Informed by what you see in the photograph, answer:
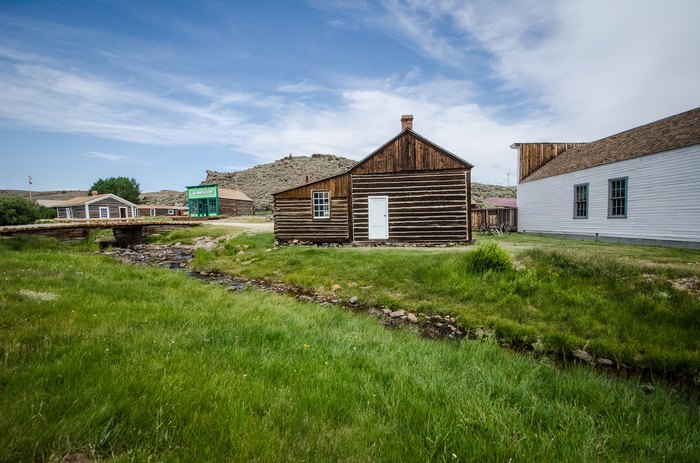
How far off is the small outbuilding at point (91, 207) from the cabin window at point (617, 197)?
55.6 meters

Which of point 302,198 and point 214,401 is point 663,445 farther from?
point 302,198

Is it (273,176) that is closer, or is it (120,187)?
(120,187)

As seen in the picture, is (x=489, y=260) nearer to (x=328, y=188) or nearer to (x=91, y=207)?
(x=328, y=188)

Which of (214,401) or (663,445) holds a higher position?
(214,401)

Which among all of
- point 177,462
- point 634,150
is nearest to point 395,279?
point 177,462

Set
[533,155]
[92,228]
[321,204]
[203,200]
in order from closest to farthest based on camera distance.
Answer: [321,204]
[92,228]
[533,155]
[203,200]

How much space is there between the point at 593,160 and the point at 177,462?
23.1m

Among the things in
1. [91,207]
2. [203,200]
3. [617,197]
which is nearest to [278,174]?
[203,200]

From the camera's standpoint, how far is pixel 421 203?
17203mm

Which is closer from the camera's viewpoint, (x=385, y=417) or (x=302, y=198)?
(x=385, y=417)

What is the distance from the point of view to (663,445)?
9.48ft

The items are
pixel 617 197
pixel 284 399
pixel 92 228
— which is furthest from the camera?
pixel 92 228

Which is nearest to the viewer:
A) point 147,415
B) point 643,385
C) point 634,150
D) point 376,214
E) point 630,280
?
point 147,415

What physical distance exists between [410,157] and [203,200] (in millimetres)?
37756
